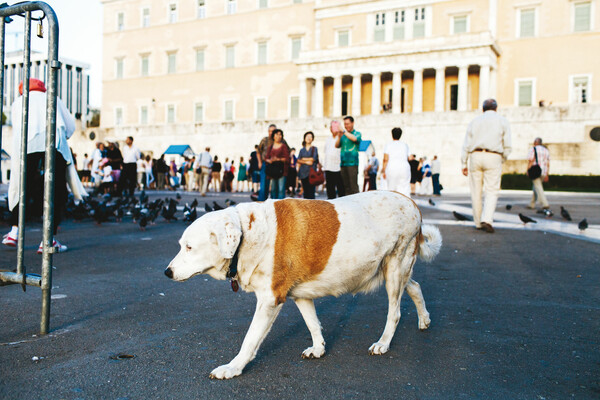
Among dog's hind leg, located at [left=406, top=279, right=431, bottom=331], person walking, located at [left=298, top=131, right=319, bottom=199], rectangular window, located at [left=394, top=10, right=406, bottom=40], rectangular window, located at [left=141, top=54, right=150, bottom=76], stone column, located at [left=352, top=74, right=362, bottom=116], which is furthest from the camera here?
rectangular window, located at [left=141, top=54, right=150, bottom=76]

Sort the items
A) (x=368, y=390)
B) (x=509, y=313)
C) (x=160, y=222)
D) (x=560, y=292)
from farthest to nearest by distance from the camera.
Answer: (x=160, y=222)
(x=560, y=292)
(x=509, y=313)
(x=368, y=390)

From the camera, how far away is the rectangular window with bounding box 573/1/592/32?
4078 cm

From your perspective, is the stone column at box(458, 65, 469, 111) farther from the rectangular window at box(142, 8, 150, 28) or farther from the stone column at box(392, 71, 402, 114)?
the rectangular window at box(142, 8, 150, 28)

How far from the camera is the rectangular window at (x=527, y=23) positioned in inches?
1660

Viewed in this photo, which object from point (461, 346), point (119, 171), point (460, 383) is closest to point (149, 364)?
point (460, 383)

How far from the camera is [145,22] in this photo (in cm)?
5697

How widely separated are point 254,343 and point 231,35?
172 feet

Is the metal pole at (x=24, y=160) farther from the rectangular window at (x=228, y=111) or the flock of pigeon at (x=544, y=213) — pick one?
the rectangular window at (x=228, y=111)

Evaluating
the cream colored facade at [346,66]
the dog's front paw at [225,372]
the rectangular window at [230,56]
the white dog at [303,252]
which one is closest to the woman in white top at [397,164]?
the white dog at [303,252]

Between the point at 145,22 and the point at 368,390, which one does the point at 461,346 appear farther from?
the point at 145,22

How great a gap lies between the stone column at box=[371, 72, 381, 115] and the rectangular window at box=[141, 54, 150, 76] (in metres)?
24.7

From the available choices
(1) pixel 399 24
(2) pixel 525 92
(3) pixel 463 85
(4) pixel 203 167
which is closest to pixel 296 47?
(1) pixel 399 24

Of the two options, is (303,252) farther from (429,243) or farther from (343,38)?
(343,38)

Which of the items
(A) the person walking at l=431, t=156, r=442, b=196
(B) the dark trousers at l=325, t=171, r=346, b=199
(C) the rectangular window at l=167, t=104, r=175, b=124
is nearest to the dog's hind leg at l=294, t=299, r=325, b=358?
(B) the dark trousers at l=325, t=171, r=346, b=199
